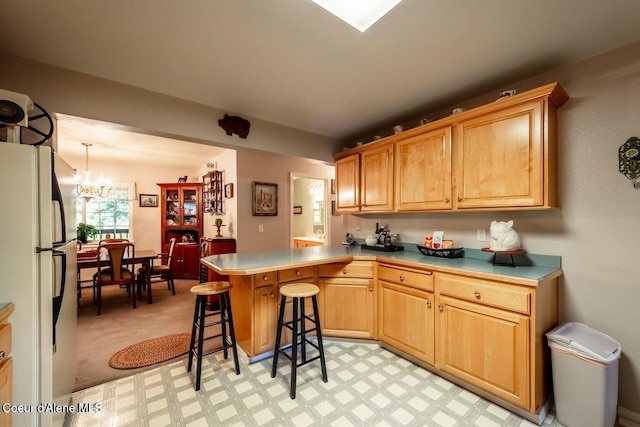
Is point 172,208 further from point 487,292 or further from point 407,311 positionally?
point 487,292

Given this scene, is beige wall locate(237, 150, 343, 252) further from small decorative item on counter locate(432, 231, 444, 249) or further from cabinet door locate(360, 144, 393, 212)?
small decorative item on counter locate(432, 231, 444, 249)

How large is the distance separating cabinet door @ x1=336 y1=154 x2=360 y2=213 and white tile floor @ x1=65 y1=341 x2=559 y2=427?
1.78 metres

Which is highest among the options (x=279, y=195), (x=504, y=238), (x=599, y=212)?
(x=279, y=195)

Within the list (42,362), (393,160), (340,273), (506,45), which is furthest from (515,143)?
(42,362)

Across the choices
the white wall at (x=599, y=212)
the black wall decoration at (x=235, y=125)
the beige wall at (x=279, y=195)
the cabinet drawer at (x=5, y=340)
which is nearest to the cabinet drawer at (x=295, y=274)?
the black wall decoration at (x=235, y=125)

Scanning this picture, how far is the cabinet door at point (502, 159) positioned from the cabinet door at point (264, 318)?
1857 millimetres

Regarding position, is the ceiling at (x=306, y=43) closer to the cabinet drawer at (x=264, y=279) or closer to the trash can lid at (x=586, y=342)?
the cabinet drawer at (x=264, y=279)

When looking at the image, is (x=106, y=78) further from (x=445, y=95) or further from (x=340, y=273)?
(x=445, y=95)

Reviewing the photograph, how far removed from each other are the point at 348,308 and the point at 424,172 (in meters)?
1.55

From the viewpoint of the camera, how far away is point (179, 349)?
2.59m

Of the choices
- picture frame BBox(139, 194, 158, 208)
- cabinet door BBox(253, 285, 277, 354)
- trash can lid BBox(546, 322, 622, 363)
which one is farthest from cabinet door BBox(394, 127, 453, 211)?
picture frame BBox(139, 194, 158, 208)

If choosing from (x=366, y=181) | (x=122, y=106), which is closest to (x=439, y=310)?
(x=366, y=181)

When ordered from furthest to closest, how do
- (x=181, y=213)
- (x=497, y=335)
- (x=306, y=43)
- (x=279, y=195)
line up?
(x=181, y=213), (x=279, y=195), (x=497, y=335), (x=306, y=43)

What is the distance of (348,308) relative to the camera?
8.72 feet
